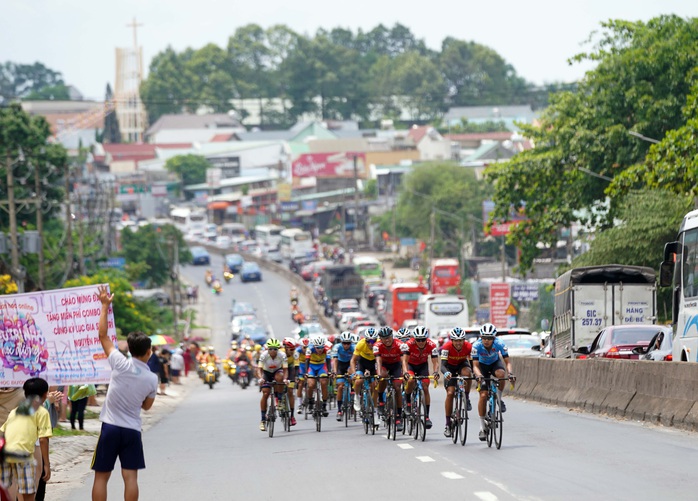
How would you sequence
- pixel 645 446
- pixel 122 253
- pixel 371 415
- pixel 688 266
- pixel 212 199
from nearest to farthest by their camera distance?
pixel 645 446 < pixel 371 415 < pixel 688 266 < pixel 122 253 < pixel 212 199

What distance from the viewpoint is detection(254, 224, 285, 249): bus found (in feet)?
466

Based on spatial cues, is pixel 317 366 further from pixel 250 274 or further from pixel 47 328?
pixel 250 274

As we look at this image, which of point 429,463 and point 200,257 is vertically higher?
point 200,257

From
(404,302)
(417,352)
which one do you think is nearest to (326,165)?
(404,302)

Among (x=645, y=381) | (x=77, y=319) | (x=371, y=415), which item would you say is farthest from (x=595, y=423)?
(x=77, y=319)

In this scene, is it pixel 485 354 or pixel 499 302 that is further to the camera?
pixel 499 302

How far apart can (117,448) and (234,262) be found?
11581cm

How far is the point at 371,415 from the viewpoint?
2283 centimetres

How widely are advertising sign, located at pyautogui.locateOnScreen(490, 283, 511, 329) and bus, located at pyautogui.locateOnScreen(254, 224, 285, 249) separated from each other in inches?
3073

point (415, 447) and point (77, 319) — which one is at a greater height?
point (77, 319)

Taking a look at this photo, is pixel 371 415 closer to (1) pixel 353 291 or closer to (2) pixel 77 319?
(2) pixel 77 319

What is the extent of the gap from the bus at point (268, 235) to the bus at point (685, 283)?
375 ft

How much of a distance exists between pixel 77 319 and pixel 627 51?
3304 centimetres

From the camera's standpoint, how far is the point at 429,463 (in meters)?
16.7
